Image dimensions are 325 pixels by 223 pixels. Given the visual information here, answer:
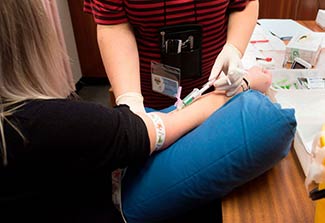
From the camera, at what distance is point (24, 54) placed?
25.0 inches

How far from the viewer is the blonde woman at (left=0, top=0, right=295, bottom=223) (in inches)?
22.3

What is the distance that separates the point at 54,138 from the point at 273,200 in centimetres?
47

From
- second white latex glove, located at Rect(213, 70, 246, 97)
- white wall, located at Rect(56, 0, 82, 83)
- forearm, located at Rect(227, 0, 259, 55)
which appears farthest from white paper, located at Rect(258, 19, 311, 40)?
white wall, located at Rect(56, 0, 82, 83)

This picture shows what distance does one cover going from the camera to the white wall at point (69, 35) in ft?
8.77

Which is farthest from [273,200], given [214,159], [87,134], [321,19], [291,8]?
[291,8]

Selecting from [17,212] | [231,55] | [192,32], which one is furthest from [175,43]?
[17,212]

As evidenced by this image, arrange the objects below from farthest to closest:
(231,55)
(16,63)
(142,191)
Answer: (231,55) < (142,191) < (16,63)

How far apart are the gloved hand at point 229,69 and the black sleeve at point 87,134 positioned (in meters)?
0.29

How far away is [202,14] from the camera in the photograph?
99cm

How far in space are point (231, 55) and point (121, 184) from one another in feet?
1.62

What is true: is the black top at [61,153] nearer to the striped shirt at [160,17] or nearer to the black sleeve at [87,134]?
the black sleeve at [87,134]

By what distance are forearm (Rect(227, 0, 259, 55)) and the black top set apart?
52 cm

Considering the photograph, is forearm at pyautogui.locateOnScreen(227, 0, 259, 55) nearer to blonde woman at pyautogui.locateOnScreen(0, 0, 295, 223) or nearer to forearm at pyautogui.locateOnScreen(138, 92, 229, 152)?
forearm at pyautogui.locateOnScreen(138, 92, 229, 152)

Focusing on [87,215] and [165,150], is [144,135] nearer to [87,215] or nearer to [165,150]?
[165,150]
